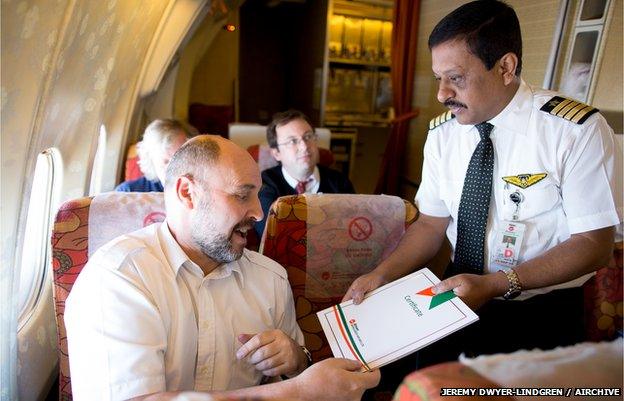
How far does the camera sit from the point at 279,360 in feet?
4.11

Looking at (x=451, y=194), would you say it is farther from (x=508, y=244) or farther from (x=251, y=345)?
(x=251, y=345)

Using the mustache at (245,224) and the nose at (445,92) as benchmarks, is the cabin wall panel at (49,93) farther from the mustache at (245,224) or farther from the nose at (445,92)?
the nose at (445,92)

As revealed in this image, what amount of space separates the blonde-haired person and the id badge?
6.66 feet

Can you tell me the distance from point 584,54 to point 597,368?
4.93 feet

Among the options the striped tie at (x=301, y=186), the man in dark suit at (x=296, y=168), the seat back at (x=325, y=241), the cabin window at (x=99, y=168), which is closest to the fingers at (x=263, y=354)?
the seat back at (x=325, y=241)

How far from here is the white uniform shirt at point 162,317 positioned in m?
1.05

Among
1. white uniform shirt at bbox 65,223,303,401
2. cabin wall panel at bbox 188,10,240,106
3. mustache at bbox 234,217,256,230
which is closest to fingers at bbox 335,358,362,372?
white uniform shirt at bbox 65,223,303,401

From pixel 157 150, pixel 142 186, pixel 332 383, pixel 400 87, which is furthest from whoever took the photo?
pixel 142 186

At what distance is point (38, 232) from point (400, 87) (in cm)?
206

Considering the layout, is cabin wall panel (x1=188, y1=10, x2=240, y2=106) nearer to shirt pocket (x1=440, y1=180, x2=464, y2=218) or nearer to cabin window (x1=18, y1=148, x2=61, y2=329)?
cabin window (x1=18, y1=148, x2=61, y2=329)

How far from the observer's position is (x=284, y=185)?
9.33 ft

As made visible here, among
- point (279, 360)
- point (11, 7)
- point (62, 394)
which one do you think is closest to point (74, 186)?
point (62, 394)

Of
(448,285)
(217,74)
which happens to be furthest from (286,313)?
(217,74)

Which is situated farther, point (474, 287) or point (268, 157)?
point (268, 157)
